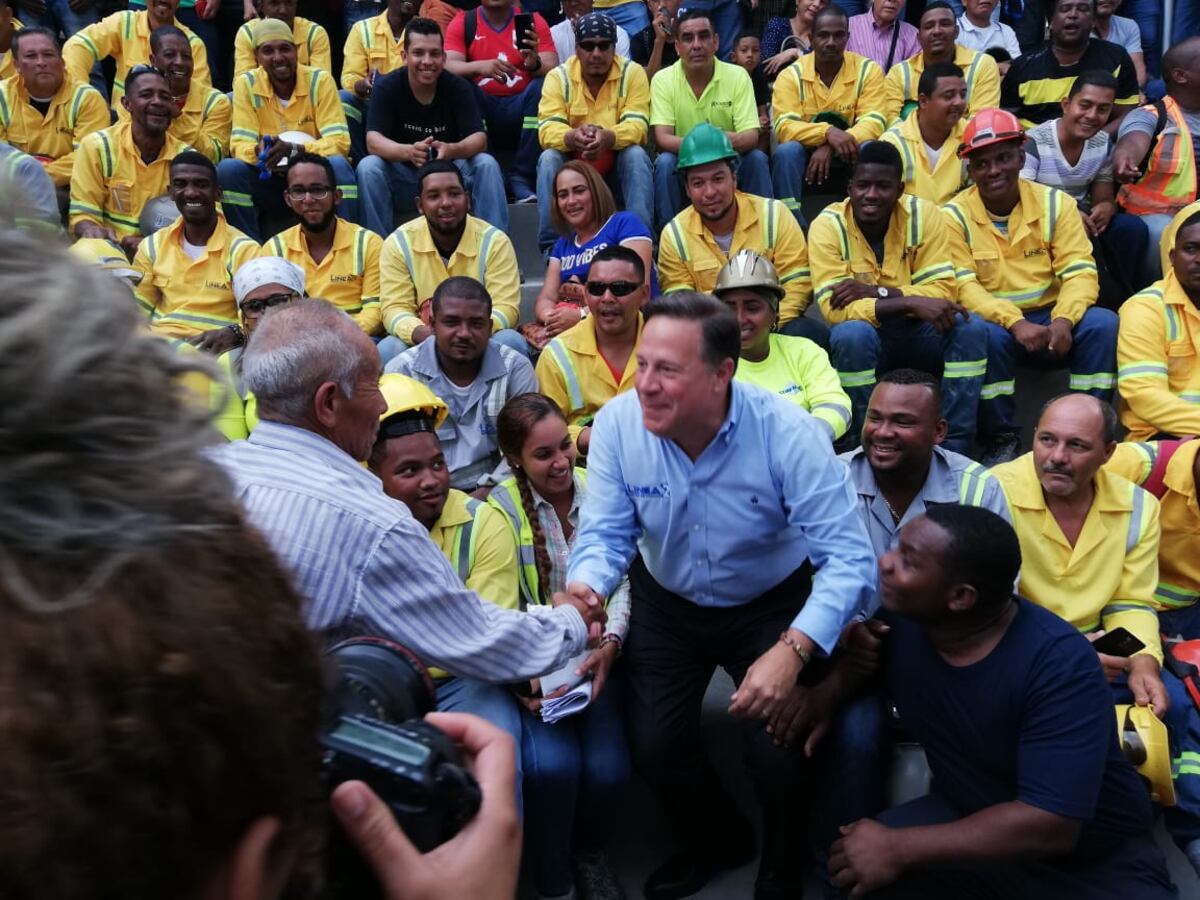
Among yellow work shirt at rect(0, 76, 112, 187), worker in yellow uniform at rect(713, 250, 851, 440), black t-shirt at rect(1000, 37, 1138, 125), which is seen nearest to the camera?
worker in yellow uniform at rect(713, 250, 851, 440)

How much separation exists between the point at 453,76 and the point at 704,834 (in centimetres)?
527

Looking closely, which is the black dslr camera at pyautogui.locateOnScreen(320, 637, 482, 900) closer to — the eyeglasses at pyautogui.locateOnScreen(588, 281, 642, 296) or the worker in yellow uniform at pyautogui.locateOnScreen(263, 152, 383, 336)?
the eyeglasses at pyautogui.locateOnScreen(588, 281, 642, 296)

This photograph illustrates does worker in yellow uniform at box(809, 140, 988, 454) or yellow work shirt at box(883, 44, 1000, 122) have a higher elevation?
yellow work shirt at box(883, 44, 1000, 122)

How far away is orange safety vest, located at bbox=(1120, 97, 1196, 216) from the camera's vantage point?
6.57m

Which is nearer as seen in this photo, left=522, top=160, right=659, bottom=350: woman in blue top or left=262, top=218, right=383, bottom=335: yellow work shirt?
left=522, top=160, right=659, bottom=350: woman in blue top

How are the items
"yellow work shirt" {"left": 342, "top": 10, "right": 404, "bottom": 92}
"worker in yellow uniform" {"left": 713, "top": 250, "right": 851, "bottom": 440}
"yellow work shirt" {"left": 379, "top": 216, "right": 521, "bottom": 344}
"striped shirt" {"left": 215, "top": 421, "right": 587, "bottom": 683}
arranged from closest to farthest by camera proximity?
"striped shirt" {"left": 215, "top": 421, "right": 587, "bottom": 683}, "worker in yellow uniform" {"left": 713, "top": 250, "right": 851, "bottom": 440}, "yellow work shirt" {"left": 379, "top": 216, "right": 521, "bottom": 344}, "yellow work shirt" {"left": 342, "top": 10, "right": 404, "bottom": 92}

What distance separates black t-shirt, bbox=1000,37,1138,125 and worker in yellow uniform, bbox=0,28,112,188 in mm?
6262

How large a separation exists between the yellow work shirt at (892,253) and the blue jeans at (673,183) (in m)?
1.13

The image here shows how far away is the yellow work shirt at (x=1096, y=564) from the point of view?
3826mm

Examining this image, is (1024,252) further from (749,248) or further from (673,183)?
(673,183)

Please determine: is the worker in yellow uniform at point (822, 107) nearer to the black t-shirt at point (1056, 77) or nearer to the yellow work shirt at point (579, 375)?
the black t-shirt at point (1056, 77)

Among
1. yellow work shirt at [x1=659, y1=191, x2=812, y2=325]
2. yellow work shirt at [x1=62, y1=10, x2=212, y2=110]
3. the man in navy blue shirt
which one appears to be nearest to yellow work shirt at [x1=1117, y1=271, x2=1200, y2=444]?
yellow work shirt at [x1=659, y1=191, x2=812, y2=325]

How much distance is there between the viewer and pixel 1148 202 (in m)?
6.62

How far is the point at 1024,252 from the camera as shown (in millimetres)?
6121
